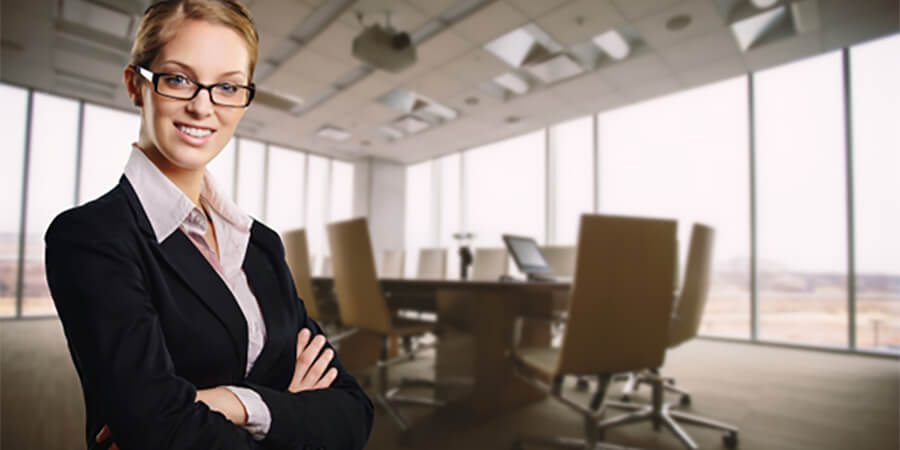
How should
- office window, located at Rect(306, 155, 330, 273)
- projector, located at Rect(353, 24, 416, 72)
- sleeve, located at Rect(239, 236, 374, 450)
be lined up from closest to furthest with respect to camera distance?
sleeve, located at Rect(239, 236, 374, 450), projector, located at Rect(353, 24, 416, 72), office window, located at Rect(306, 155, 330, 273)

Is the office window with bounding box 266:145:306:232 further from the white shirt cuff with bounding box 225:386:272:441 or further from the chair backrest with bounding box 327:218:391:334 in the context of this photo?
the white shirt cuff with bounding box 225:386:272:441

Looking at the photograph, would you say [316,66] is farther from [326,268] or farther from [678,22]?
[678,22]

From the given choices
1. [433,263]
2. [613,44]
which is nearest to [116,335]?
[613,44]

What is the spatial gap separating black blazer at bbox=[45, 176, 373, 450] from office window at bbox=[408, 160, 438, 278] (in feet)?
28.2

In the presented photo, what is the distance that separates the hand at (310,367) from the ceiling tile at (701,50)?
16.5ft

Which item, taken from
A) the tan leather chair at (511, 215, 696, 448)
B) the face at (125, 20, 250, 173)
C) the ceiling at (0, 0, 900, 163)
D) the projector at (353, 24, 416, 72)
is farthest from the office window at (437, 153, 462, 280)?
the face at (125, 20, 250, 173)

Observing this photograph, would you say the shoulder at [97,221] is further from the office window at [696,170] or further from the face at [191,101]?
the office window at [696,170]

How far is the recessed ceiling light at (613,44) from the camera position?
461 centimetres

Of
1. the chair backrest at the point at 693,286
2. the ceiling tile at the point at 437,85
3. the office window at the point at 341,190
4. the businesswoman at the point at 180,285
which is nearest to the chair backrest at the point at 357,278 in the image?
the chair backrest at the point at 693,286

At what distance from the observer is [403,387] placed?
3.16m

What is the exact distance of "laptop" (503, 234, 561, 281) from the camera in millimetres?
2900

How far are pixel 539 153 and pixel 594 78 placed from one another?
2.18 metres

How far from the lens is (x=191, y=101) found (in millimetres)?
506

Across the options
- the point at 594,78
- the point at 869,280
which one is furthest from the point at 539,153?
the point at 869,280
